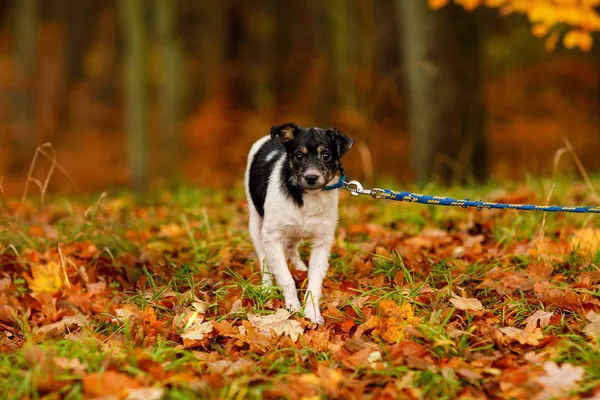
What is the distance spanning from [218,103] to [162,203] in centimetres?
1943

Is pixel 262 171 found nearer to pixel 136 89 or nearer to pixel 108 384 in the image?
pixel 108 384

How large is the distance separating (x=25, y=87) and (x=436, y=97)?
1479 centimetres

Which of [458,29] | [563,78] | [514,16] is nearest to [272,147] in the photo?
[458,29]

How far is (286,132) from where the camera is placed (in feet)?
14.6

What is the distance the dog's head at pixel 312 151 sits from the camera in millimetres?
4250

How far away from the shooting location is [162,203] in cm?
795

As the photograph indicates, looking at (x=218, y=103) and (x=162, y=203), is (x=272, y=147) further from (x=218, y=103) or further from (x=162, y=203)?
(x=218, y=103)

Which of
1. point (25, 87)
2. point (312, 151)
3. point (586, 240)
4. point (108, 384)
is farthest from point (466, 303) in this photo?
point (25, 87)

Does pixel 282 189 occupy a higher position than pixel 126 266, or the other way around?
pixel 282 189

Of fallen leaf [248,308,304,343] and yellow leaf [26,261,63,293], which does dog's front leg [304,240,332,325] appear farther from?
yellow leaf [26,261,63,293]

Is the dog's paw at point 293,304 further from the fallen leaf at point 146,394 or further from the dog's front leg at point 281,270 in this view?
the fallen leaf at point 146,394

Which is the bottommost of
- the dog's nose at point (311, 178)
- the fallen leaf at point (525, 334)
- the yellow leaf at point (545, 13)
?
the fallen leaf at point (525, 334)

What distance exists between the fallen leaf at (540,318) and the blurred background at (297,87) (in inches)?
146

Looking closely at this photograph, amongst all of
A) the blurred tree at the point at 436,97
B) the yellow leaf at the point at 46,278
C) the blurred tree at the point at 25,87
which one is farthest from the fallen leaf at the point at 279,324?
the blurred tree at the point at 25,87
